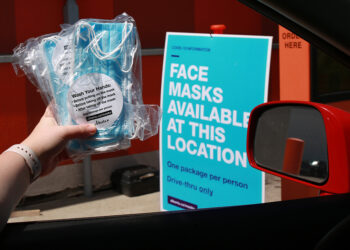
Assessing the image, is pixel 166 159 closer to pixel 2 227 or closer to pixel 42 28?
pixel 42 28

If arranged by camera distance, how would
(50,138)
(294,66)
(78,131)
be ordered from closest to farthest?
1. (50,138)
2. (78,131)
3. (294,66)

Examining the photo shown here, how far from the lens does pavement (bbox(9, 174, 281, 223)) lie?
428 cm

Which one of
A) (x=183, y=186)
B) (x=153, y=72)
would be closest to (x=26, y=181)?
(x=183, y=186)

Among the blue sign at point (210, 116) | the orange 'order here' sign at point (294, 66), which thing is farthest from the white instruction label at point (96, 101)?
the orange 'order here' sign at point (294, 66)

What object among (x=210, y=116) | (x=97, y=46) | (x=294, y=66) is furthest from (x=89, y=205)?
(x=97, y=46)

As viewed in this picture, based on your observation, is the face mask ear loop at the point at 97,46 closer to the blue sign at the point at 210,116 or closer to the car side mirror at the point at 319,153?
the car side mirror at the point at 319,153

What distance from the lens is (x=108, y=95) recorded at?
4.63ft

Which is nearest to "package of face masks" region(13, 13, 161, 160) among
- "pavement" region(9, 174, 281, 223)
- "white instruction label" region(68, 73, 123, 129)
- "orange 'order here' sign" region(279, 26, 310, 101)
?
"white instruction label" region(68, 73, 123, 129)

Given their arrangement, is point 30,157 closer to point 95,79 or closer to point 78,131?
point 78,131

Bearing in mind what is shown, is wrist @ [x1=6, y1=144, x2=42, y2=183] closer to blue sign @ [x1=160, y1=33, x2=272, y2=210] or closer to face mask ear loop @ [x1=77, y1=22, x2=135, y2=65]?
face mask ear loop @ [x1=77, y1=22, x2=135, y2=65]

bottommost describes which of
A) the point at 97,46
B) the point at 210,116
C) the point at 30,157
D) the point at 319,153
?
the point at 210,116

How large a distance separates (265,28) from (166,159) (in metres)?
2.91

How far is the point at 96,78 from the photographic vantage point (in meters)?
1.42

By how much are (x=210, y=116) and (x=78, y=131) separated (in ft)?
6.15
